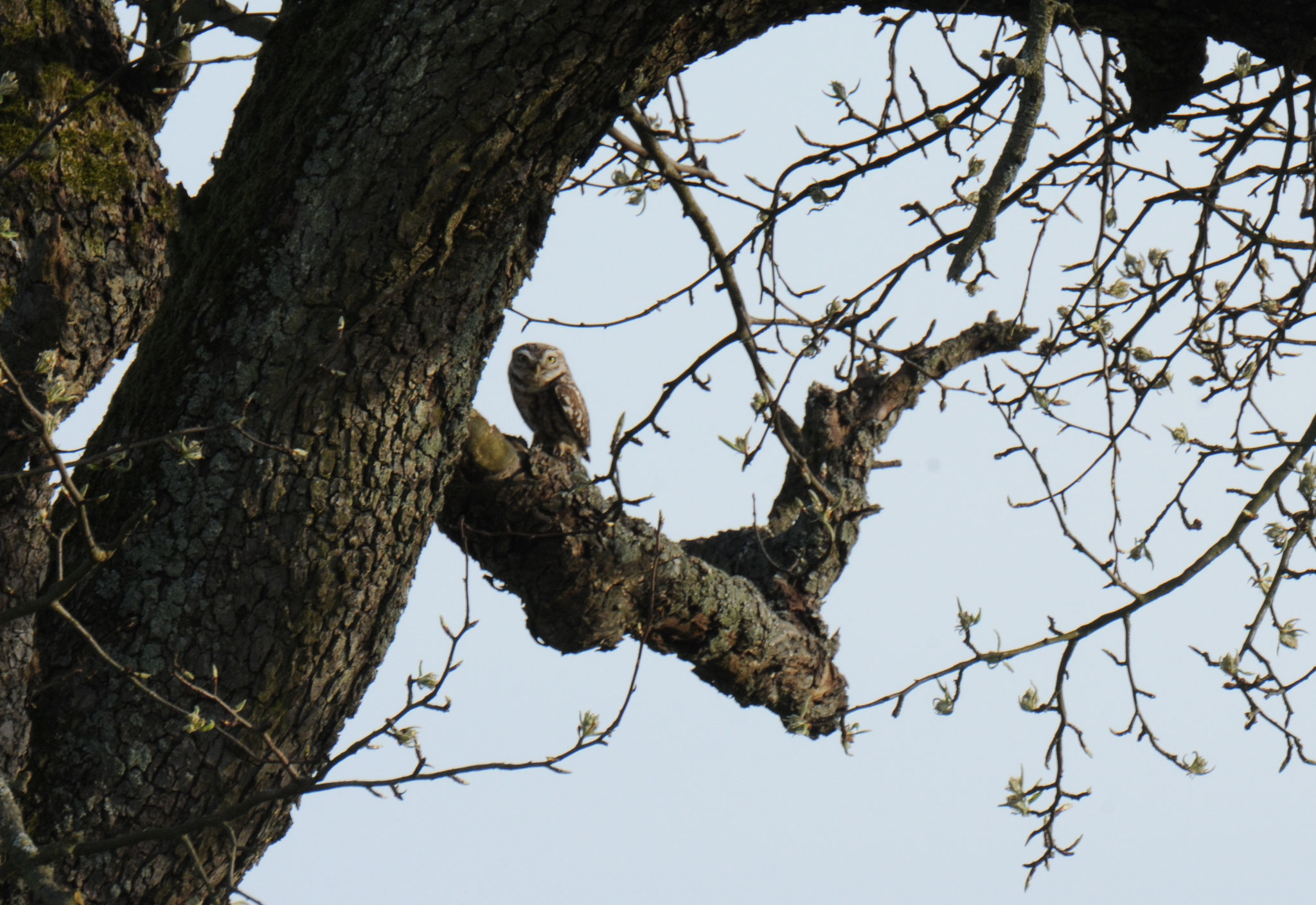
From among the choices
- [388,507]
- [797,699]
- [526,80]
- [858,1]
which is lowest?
[388,507]

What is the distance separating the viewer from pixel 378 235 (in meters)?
2.27

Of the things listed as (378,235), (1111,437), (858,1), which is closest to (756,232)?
(858,1)

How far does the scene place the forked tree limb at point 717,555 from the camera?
3328 mm

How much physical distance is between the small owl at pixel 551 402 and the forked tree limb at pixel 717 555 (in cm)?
84

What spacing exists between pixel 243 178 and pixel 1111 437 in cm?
228

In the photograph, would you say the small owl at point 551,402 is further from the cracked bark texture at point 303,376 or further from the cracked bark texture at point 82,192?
the cracked bark texture at point 303,376

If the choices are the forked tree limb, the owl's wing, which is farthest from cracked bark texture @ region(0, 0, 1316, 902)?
the owl's wing

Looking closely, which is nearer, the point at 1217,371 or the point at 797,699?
the point at 1217,371

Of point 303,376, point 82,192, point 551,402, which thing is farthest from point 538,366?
point 303,376

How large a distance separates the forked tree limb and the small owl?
0.84m

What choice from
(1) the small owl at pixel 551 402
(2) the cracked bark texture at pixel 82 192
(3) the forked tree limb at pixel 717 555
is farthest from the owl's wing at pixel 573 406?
(2) the cracked bark texture at pixel 82 192

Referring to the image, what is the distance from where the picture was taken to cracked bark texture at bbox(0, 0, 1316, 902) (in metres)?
2.24

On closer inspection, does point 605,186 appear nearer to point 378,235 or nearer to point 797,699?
point 378,235

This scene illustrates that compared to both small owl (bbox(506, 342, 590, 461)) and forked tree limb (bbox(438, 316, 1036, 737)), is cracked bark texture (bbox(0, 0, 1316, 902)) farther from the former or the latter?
small owl (bbox(506, 342, 590, 461))
